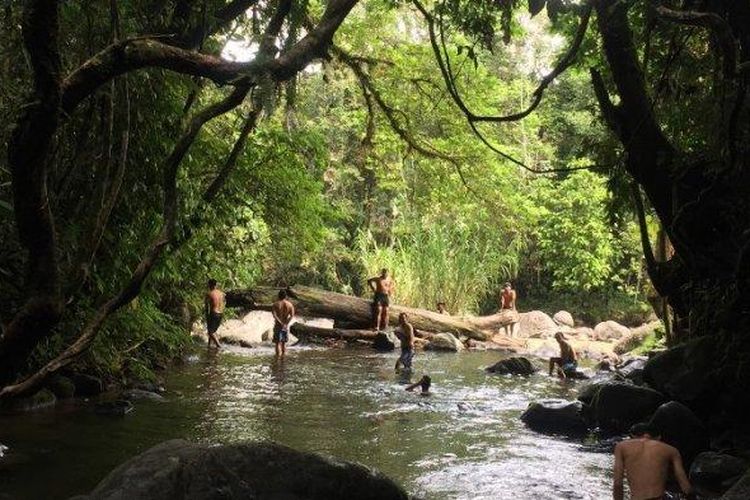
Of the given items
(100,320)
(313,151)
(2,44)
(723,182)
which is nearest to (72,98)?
(100,320)

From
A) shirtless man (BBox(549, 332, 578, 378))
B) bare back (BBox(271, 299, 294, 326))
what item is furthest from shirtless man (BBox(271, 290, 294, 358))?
shirtless man (BBox(549, 332, 578, 378))

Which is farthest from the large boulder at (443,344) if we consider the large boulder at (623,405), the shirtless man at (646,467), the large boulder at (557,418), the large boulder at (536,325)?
the shirtless man at (646,467)

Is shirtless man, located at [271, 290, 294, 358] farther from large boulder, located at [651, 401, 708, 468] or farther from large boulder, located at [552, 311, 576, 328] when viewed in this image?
large boulder, located at [552, 311, 576, 328]

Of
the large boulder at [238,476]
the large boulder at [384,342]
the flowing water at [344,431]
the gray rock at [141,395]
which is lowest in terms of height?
the flowing water at [344,431]

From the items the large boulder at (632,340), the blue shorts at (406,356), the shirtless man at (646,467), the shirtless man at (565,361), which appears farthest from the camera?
the large boulder at (632,340)

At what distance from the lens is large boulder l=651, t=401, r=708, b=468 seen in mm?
7469

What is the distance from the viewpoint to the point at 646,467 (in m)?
5.10

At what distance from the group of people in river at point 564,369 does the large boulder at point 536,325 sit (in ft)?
2.82

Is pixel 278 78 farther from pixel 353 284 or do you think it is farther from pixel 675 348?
pixel 353 284

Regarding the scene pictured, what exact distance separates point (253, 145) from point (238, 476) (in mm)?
7037

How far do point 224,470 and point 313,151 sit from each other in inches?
Result: 306

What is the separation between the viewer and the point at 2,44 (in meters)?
4.90

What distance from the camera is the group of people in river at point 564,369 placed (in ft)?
16.7

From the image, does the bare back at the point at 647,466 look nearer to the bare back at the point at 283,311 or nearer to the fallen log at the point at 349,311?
the bare back at the point at 283,311
